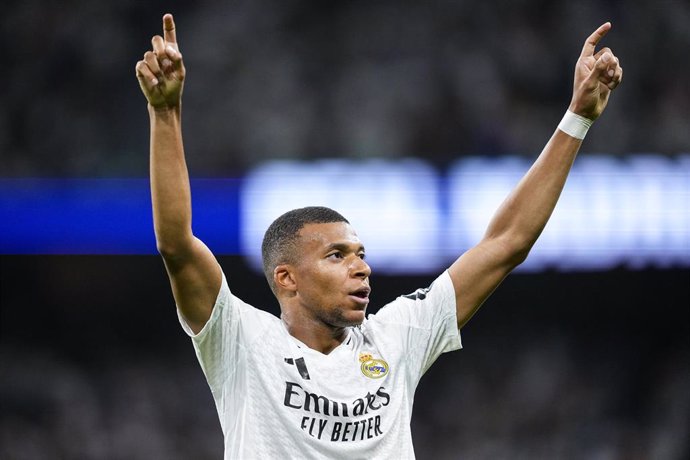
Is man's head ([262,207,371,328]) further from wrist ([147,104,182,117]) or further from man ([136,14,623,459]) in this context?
wrist ([147,104,182,117])

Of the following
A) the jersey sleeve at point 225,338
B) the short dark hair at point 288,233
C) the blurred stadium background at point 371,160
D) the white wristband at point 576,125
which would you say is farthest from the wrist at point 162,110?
the blurred stadium background at point 371,160

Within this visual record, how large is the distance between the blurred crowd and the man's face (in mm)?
4181

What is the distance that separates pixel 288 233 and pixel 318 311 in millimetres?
344

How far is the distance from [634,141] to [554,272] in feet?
4.25

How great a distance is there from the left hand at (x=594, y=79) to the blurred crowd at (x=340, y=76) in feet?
13.4

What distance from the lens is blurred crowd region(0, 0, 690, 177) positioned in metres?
7.88

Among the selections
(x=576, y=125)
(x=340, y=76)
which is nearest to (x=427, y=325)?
(x=576, y=125)

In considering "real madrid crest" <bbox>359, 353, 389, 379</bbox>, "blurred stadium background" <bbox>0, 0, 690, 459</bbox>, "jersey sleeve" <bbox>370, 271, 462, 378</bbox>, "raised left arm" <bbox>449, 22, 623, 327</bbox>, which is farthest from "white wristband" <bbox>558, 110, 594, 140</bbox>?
"blurred stadium background" <bbox>0, 0, 690, 459</bbox>

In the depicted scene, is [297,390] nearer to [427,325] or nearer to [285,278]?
[285,278]

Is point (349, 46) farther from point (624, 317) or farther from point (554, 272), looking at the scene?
point (624, 317)

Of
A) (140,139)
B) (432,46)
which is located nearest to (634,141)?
(432,46)

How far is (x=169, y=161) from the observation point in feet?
10.2

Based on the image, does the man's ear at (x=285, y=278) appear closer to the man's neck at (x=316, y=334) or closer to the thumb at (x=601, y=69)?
the man's neck at (x=316, y=334)

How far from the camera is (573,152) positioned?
369cm
